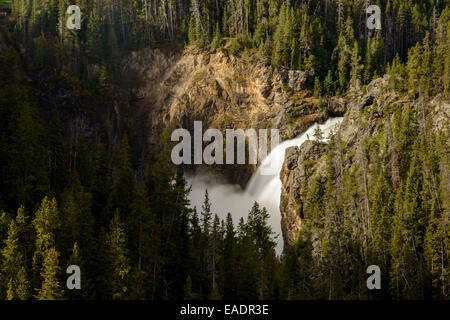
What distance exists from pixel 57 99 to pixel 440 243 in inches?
3374

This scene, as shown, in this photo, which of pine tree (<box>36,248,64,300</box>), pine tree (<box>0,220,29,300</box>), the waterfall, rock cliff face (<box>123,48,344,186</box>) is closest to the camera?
pine tree (<box>36,248,64,300</box>)

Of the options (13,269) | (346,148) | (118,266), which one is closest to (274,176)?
(346,148)

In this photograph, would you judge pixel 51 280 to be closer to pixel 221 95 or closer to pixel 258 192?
pixel 258 192

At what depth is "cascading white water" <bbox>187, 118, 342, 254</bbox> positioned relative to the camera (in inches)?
4247

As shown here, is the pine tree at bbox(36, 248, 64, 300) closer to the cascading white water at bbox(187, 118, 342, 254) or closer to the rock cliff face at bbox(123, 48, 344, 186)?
the cascading white water at bbox(187, 118, 342, 254)

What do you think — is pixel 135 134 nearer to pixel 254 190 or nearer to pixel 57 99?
pixel 57 99

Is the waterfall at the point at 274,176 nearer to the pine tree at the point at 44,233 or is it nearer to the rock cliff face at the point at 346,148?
the rock cliff face at the point at 346,148

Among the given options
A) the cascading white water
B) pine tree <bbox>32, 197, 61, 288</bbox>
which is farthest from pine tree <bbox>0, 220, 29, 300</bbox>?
the cascading white water

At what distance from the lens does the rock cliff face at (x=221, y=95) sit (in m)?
117

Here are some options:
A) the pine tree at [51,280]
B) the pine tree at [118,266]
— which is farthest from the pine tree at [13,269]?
the pine tree at [118,266]

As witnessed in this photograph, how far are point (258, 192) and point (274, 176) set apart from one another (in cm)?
433

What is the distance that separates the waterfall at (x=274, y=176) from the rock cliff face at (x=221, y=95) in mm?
1819

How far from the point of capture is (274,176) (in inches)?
4422

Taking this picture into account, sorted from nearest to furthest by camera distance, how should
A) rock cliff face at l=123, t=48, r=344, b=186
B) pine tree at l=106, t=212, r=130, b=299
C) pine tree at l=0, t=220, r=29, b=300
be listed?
1. pine tree at l=0, t=220, r=29, b=300
2. pine tree at l=106, t=212, r=130, b=299
3. rock cliff face at l=123, t=48, r=344, b=186
